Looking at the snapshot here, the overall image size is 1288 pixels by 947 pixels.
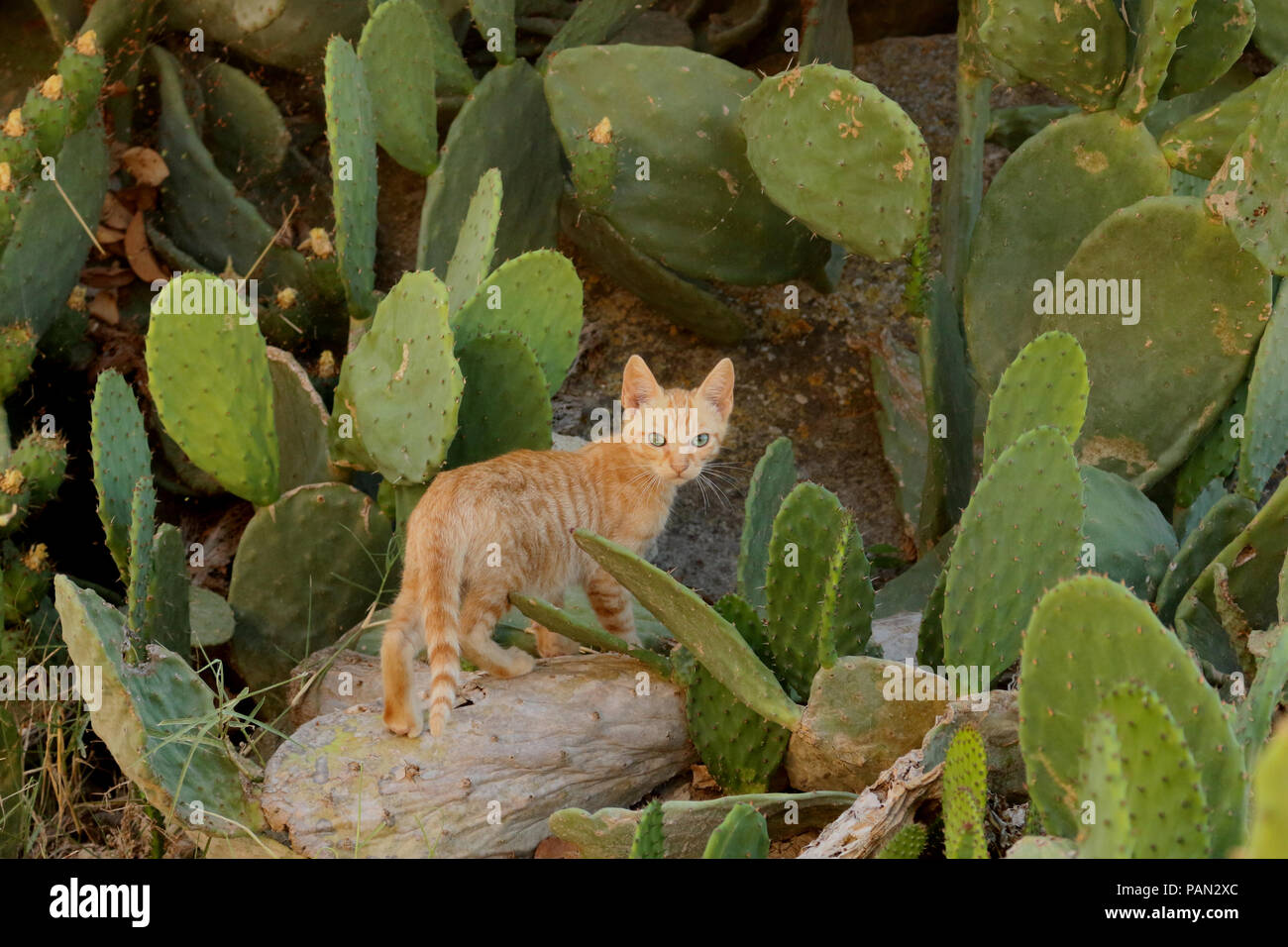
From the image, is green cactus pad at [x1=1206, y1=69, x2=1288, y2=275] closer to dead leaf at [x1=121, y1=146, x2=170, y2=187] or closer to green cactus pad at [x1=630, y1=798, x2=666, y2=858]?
green cactus pad at [x1=630, y1=798, x2=666, y2=858]

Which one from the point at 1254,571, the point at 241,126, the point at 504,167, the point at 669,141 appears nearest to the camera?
the point at 1254,571

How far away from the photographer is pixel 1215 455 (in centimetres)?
318

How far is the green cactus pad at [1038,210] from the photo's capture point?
10.5 feet

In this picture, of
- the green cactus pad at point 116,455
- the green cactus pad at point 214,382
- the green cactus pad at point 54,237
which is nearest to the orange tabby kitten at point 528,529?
the green cactus pad at point 214,382

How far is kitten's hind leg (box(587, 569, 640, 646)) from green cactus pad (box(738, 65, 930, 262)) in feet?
3.12

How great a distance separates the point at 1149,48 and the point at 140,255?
114 inches

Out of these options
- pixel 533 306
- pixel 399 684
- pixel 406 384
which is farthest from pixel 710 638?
pixel 533 306

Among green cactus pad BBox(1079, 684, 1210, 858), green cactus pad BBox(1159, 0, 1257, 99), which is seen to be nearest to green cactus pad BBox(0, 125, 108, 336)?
green cactus pad BBox(1159, 0, 1257, 99)

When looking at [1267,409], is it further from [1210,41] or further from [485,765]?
[485,765]

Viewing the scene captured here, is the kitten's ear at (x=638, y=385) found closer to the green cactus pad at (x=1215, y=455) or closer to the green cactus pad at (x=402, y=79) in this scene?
the green cactus pad at (x=402, y=79)

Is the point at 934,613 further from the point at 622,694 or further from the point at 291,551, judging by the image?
the point at 291,551

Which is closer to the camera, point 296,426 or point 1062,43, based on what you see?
point 1062,43
